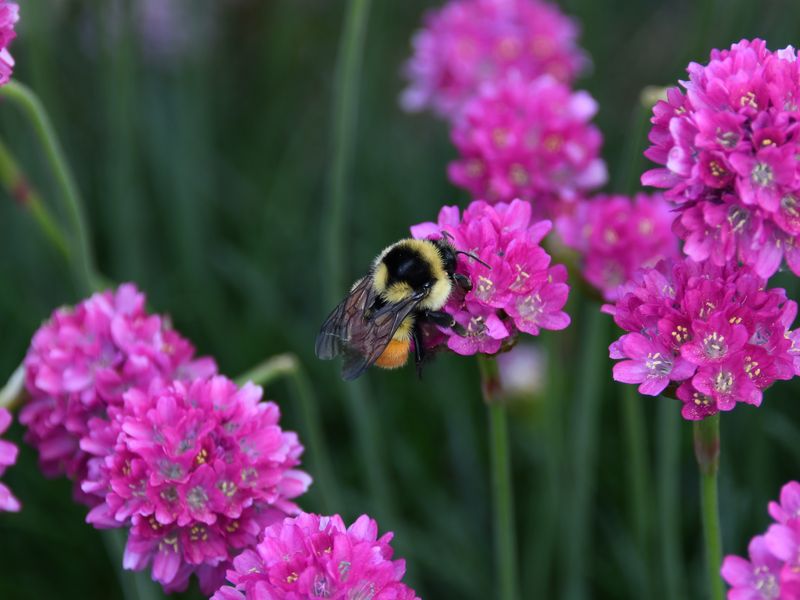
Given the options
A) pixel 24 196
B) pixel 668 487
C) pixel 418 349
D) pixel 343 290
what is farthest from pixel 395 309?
pixel 343 290

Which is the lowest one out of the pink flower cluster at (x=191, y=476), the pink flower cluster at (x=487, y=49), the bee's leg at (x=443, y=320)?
the pink flower cluster at (x=191, y=476)

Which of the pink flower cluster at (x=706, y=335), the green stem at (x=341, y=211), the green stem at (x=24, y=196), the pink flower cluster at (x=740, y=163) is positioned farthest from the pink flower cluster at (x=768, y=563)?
the green stem at (x=24, y=196)

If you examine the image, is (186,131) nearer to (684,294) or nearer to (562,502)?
(562,502)

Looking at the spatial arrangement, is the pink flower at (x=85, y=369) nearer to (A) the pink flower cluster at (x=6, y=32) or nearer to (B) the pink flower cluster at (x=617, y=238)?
(A) the pink flower cluster at (x=6, y=32)

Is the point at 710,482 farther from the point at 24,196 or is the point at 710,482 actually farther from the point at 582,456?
the point at 24,196

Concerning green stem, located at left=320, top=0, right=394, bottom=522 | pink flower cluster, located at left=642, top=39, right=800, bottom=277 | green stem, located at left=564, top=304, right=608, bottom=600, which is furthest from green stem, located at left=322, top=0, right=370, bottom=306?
pink flower cluster, located at left=642, top=39, right=800, bottom=277

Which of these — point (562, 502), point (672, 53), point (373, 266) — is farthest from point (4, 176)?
point (672, 53)

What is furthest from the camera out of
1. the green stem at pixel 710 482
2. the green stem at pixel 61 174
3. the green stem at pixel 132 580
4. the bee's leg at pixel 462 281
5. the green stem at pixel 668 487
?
the green stem at pixel 668 487
